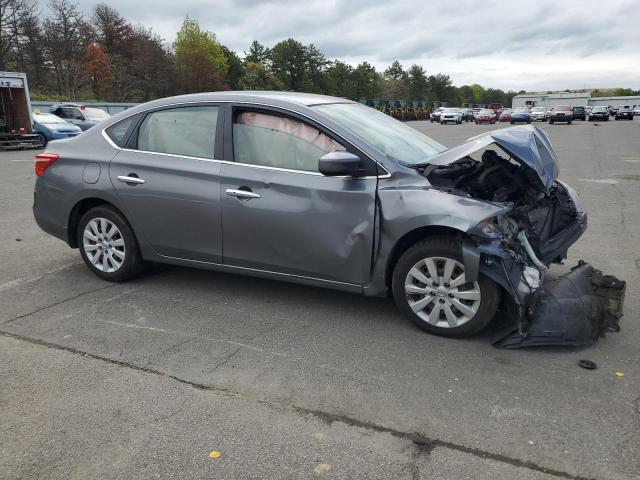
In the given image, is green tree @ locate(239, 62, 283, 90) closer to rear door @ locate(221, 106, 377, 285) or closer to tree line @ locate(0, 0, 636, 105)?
tree line @ locate(0, 0, 636, 105)

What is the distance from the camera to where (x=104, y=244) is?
201 inches

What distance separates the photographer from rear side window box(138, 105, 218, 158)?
15.2 feet

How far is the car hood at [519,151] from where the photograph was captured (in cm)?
391

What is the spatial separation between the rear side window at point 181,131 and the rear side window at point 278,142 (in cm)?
26

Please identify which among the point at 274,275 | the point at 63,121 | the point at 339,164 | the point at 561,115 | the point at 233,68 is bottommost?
the point at 274,275

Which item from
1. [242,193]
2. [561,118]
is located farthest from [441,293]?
[561,118]

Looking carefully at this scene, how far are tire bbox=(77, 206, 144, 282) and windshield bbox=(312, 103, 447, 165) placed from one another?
2074 mm

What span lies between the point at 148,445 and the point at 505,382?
2.03 meters

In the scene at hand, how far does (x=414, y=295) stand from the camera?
13.0 ft

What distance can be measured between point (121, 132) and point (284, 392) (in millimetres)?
3068

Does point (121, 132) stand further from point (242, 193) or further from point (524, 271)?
point (524, 271)

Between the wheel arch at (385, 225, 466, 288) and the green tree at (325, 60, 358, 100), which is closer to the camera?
the wheel arch at (385, 225, 466, 288)

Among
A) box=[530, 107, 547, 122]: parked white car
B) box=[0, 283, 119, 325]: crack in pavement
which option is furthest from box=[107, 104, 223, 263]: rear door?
box=[530, 107, 547, 122]: parked white car

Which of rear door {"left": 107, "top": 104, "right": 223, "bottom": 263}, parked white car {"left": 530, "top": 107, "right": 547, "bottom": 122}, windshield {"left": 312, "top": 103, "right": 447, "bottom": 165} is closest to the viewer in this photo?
windshield {"left": 312, "top": 103, "right": 447, "bottom": 165}
